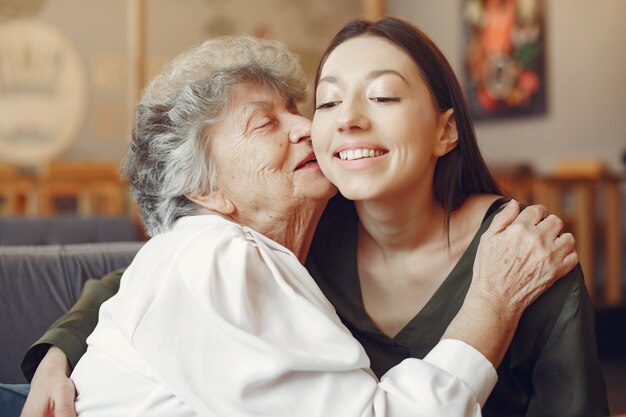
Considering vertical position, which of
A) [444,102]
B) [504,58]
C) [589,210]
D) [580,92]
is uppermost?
[504,58]

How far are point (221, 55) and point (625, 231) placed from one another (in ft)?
16.1

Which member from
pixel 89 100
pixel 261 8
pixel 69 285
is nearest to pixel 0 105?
pixel 89 100

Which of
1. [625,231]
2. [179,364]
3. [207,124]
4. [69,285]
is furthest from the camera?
[625,231]

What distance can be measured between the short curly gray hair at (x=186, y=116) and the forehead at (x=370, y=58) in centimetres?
16

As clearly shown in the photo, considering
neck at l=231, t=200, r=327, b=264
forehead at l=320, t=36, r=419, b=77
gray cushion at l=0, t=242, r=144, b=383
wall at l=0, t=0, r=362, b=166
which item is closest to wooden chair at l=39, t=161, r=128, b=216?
wall at l=0, t=0, r=362, b=166

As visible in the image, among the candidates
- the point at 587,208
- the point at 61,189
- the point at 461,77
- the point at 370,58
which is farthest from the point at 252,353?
the point at 461,77

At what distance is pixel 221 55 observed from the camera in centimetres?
165

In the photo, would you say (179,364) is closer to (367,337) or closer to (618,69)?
(367,337)

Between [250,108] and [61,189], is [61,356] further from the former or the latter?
[61,189]

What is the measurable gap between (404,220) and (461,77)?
6035 millimetres

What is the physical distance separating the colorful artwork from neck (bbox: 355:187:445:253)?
16.7ft

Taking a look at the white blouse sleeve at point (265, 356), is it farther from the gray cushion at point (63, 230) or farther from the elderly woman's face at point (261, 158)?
the gray cushion at point (63, 230)

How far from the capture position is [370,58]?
155cm

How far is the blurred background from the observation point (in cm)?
519
